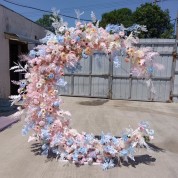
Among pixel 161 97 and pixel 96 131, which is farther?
pixel 161 97

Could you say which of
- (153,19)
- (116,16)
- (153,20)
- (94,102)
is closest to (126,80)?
(94,102)

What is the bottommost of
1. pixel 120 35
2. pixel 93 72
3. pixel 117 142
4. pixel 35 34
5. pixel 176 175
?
pixel 176 175

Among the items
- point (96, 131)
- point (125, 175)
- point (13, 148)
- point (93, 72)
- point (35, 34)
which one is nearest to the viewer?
point (125, 175)

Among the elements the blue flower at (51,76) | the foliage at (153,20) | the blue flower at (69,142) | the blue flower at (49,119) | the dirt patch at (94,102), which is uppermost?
the foliage at (153,20)

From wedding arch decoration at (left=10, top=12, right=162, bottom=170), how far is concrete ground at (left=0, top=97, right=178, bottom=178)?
307 millimetres

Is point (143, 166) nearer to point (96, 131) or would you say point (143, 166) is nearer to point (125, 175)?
point (125, 175)

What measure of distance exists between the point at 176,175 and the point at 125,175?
84 cm

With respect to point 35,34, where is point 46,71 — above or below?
below

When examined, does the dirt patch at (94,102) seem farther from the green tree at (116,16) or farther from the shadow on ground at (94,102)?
the green tree at (116,16)

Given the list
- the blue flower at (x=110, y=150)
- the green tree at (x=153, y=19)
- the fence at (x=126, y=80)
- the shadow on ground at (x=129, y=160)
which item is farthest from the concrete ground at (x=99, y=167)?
the green tree at (x=153, y=19)

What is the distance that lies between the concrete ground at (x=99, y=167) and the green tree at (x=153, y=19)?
17.7 m

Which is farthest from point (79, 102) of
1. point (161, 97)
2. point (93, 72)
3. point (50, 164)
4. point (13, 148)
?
point (50, 164)

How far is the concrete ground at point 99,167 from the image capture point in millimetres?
4410

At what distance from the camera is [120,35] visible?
192 inches
